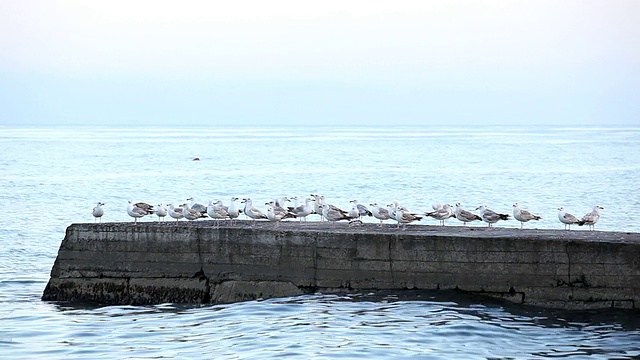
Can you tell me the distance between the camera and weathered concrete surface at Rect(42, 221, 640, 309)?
49.2 feet

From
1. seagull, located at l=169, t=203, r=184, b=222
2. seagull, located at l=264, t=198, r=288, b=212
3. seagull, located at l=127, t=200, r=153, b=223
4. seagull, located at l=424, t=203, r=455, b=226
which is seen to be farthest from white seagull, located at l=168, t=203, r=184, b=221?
seagull, located at l=424, t=203, r=455, b=226

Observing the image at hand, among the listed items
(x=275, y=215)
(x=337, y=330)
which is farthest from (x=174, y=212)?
(x=337, y=330)

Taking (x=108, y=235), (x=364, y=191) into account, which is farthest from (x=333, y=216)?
(x=364, y=191)

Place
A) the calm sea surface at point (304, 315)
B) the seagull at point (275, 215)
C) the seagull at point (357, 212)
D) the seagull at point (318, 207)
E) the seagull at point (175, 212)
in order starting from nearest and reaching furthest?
the calm sea surface at point (304, 315) → the seagull at point (275, 215) → the seagull at point (357, 212) → the seagull at point (175, 212) → the seagull at point (318, 207)

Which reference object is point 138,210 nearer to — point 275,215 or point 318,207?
point 275,215

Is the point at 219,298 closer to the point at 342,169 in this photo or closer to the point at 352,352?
the point at 352,352

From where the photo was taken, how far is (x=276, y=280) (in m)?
16.3

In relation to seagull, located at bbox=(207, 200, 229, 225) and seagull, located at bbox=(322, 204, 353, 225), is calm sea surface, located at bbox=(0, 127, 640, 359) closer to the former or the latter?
seagull, located at bbox=(207, 200, 229, 225)

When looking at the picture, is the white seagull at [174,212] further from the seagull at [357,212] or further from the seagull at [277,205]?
the seagull at [357,212]

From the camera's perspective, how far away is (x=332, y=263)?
16.0 m

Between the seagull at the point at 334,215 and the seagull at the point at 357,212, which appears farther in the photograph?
the seagull at the point at 357,212

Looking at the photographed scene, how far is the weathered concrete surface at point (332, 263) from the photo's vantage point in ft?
49.2

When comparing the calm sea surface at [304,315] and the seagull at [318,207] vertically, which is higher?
the seagull at [318,207]

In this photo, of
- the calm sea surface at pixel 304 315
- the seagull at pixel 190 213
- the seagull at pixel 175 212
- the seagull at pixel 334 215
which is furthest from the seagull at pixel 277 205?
the calm sea surface at pixel 304 315
